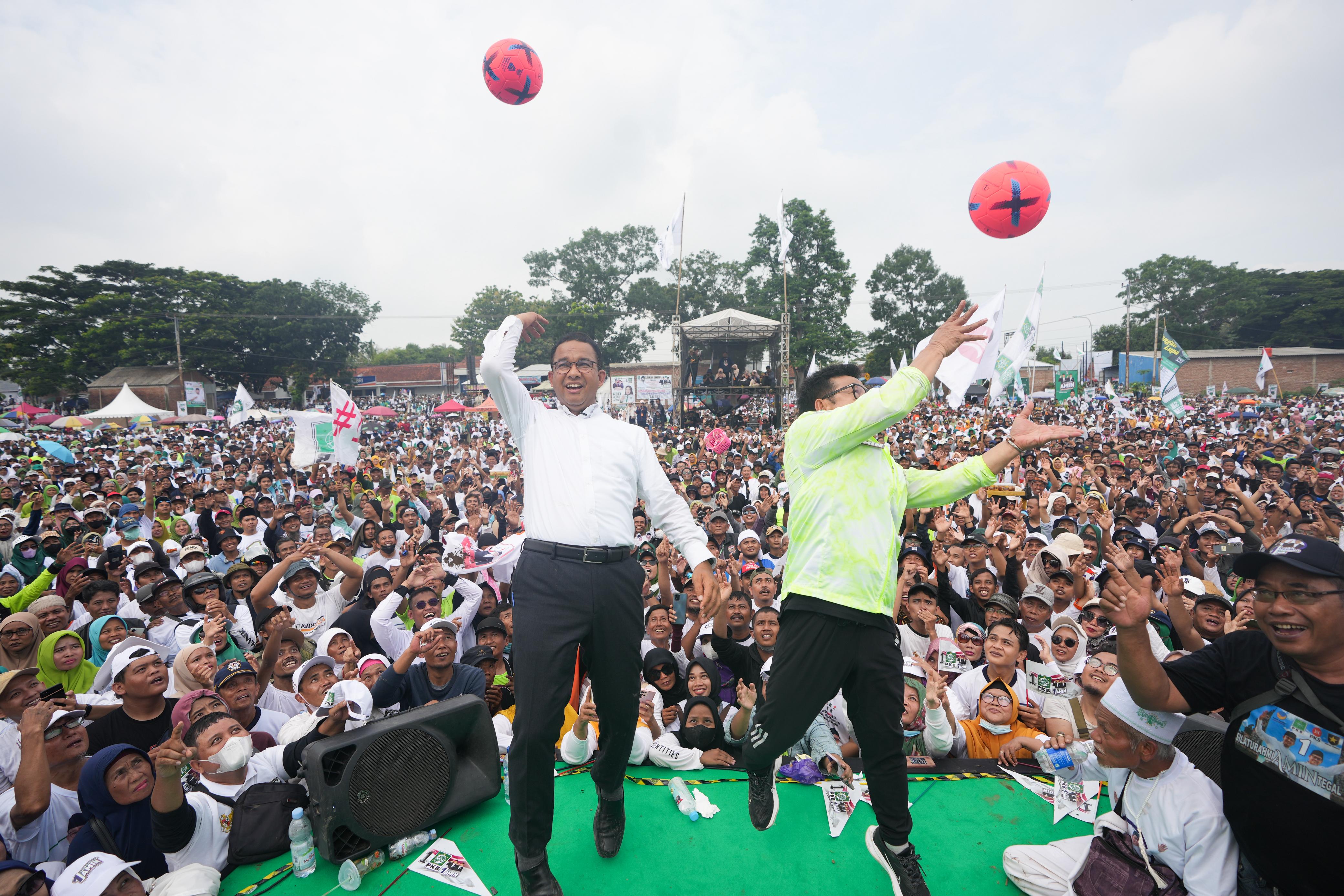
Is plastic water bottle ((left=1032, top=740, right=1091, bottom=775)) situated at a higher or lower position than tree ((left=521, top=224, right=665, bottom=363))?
lower

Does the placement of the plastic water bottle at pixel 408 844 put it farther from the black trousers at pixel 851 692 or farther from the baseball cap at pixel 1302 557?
the baseball cap at pixel 1302 557


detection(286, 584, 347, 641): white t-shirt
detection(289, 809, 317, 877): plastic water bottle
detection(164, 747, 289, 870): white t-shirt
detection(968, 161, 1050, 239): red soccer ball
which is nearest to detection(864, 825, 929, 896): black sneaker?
detection(289, 809, 317, 877): plastic water bottle

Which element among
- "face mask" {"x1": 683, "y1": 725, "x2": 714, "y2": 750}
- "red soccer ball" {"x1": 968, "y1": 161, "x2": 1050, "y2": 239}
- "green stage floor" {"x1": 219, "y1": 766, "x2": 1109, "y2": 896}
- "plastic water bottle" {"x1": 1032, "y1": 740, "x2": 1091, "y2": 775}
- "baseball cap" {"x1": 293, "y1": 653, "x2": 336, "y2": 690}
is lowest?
"face mask" {"x1": 683, "y1": 725, "x2": 714, "y2": 750}

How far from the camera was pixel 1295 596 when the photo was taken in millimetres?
1662

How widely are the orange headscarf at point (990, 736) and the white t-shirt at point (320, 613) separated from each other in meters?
5.03

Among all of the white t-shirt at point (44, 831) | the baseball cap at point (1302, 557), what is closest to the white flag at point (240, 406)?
the white t-shirt at point (44, 831)

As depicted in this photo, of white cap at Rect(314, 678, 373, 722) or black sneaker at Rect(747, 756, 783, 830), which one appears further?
white cap at Rect(314, 678, 373, 722)

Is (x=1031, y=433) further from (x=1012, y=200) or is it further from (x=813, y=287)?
(x=813, y=287)

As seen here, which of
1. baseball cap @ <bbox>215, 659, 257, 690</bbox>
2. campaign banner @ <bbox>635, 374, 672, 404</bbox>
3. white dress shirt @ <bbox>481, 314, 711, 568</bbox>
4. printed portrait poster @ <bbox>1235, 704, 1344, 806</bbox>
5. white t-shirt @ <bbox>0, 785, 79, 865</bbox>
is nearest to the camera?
printed portrait poster @ <bbox>1235, 704, 1344, 806</bbox>

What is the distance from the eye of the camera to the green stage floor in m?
2.41

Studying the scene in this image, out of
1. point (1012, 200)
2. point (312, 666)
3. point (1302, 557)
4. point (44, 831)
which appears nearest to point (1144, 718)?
point (1302, 557)

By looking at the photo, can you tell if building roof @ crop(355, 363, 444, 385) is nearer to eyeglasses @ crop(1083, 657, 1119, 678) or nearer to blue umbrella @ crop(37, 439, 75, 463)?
blue umbrella @ crop(37, 439, 75, 463)

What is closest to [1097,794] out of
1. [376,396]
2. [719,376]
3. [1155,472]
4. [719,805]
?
[719,805]

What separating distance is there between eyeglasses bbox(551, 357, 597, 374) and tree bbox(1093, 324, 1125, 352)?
59390 mm
